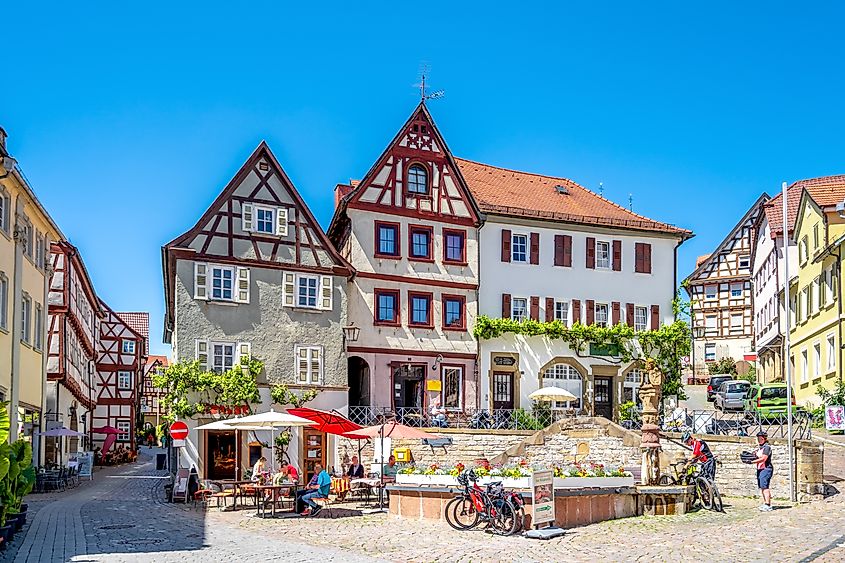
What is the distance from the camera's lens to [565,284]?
4250cm

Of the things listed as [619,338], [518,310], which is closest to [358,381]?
[518,310]

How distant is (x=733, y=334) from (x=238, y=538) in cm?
5710

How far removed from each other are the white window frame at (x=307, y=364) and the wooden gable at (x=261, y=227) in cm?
305

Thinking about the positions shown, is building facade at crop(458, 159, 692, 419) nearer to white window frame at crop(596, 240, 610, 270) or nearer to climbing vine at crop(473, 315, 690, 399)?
white window frame at crop(596, 240, 610, 270)

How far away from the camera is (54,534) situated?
19469mm

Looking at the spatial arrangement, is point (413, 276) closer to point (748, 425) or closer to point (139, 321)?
point (748, 425)

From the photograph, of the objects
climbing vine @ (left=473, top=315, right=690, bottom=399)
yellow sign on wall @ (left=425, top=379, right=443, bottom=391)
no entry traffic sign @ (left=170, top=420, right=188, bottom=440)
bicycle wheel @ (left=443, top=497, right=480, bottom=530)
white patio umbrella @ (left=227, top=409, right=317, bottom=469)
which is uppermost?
climbing vine @ (left=473, top=315, right=690, bottom=399)

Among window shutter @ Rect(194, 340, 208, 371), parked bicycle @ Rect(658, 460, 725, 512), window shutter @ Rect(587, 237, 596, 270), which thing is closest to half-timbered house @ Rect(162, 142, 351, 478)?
window shutter @ Rect(194, 340, 208, 371)

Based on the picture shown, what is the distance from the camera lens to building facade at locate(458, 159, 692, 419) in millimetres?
41312

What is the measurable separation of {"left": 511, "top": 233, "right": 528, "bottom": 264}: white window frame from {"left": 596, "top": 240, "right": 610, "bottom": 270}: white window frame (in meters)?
3.26

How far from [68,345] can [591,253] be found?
23.5 metres

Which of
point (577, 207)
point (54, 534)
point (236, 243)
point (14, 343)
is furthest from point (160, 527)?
point (577, 207)

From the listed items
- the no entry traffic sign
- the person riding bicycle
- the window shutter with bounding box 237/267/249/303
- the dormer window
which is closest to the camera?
the person riding bicycle

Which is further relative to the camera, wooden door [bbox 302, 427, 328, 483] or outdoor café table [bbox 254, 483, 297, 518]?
wooden door [bbox 302, 427, 328, 483]
